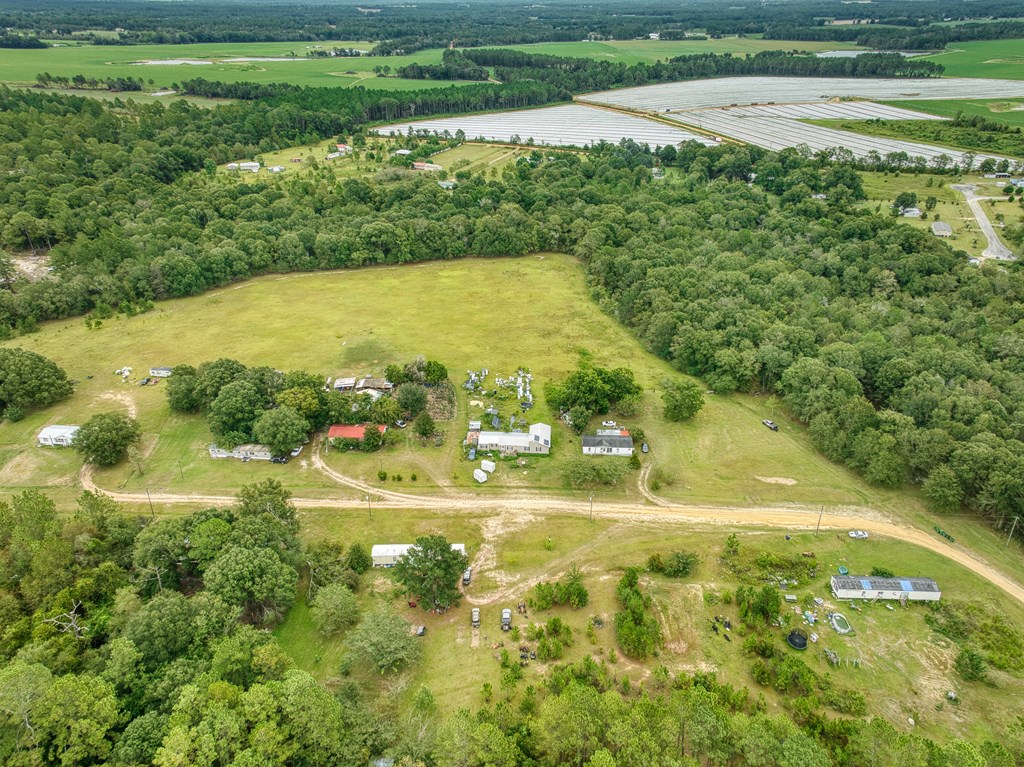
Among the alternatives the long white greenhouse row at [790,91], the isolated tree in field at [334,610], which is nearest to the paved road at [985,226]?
the long white greenhouse row at [790,91]

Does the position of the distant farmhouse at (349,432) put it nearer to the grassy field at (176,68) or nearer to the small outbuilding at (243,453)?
the small outbuilding at (243,453)

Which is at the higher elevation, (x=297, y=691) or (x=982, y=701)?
(x=297, y=691)

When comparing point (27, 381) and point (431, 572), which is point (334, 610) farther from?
point (27, 381)

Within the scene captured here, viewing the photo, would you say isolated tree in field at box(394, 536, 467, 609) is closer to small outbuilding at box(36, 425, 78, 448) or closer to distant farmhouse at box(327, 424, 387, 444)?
distant farmhouse at box(327, 424, 387, 444)

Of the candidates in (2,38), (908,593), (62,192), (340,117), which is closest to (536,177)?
(340,117)

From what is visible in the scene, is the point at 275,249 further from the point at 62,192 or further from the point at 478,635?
the point at 478,635

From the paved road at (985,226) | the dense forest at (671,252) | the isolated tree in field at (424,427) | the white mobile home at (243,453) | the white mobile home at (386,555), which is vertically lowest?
the white mobile home at (243,453)
